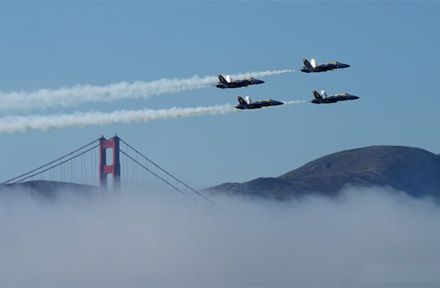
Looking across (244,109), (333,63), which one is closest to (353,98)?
(333,63)

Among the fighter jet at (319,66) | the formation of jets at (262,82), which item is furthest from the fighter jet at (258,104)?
the fighter jet at (319,66)

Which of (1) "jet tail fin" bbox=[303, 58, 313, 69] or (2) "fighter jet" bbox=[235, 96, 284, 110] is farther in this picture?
(2) "fighter jet" bbox=[235, 96, 284, 110]

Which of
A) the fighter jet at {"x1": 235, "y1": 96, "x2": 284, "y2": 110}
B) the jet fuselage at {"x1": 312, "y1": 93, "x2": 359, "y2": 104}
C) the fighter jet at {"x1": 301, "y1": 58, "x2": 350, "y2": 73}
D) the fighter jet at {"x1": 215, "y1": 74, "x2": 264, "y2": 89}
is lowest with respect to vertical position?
the fighter jet at {"x1": 235, "y1": 96, "x2": 284, "y2": 110}

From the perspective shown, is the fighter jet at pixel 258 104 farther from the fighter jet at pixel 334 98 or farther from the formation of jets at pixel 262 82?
the fighter jet at pixel 334 98

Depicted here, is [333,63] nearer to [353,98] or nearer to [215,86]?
[353,98]

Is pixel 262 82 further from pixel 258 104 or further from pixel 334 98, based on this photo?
pixel 334 98

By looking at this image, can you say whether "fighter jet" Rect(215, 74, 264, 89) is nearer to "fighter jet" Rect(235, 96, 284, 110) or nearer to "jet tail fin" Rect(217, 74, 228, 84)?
"jet tail fin" Rect(217, 74, 228, 84)

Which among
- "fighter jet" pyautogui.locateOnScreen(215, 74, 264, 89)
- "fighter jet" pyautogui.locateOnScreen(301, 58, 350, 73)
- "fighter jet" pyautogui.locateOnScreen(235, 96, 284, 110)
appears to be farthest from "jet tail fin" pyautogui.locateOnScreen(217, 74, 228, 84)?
"fighter jet" pyautogui.locateOnScreen(301, 58, 350, 73)
